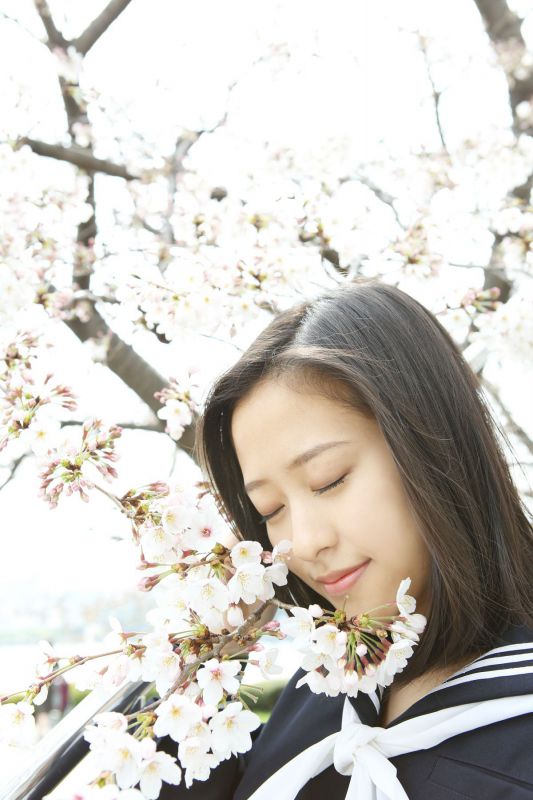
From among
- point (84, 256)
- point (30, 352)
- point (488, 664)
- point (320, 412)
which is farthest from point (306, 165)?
point (488, 664)

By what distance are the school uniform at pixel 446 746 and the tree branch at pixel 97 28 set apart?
232cm

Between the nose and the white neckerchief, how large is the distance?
0.85 feet

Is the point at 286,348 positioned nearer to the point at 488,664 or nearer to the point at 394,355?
the point at 394,355

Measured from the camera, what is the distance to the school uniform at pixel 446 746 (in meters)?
0.92

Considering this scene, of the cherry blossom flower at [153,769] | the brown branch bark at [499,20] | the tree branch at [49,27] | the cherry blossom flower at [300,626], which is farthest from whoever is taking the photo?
the brown branch bark at [499,20]

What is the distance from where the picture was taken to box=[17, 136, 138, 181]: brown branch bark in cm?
248

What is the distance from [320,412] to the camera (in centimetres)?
106

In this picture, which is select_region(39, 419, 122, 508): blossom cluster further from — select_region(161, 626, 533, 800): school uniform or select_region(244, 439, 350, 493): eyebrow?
select_region(161, 626, 533, 800): school uniform

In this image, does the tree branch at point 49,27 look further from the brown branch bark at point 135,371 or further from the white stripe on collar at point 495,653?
the white stripe on collar at point 495,653

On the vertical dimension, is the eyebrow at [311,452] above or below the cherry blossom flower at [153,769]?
above

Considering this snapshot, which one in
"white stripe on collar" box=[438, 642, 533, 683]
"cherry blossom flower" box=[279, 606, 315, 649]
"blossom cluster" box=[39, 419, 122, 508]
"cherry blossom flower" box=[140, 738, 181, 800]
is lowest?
"white stripe on collar" box=[438, 642, 533, 683]

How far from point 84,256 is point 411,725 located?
198 centimetres

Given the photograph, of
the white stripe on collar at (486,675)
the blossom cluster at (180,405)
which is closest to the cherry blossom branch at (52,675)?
the white stripe on collar at (486,675)

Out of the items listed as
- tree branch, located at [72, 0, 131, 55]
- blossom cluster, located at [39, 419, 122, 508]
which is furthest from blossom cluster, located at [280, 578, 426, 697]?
tree branch, located at [72, 0, 131, 55]
